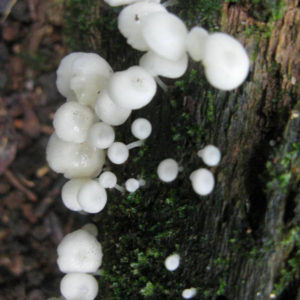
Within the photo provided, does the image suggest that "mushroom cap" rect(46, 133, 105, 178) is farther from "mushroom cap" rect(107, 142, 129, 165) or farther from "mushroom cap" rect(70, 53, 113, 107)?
"mushroom cap" rect(70, 53, 113, 107)

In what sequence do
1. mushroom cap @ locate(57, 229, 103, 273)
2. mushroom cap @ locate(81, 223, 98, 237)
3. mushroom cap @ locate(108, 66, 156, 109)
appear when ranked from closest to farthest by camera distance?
mushroom cap @ locate(108, 66, 156, 109)
mushroom cap @ locate(57, 229, 103, 273)
mushroom cap @ locate(81, 223, 98, 237)

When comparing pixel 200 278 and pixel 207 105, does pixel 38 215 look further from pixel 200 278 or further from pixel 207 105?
pixel 207 105

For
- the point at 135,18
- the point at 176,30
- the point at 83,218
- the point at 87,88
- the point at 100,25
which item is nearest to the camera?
the point at 176,30

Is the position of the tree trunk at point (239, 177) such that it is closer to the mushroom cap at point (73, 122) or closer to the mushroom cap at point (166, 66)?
the mushroom cap at point (166, 66)

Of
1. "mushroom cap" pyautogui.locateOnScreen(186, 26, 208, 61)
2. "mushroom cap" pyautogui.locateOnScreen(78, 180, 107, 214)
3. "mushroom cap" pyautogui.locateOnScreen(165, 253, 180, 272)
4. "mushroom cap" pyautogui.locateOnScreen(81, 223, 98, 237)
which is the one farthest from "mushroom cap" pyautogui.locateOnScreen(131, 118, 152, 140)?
"mushroom cap" pyautogui.locateOnScreen(81, 223, 98, 237)

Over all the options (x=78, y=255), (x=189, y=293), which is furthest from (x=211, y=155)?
(x=78, y=255)

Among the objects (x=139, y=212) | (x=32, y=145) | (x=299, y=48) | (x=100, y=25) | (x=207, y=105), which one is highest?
(x=100, y=25)

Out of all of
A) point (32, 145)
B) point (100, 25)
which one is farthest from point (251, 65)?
point (32, 145)

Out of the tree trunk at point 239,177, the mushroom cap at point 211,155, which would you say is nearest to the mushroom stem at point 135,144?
the tree trunk at point 239,177
